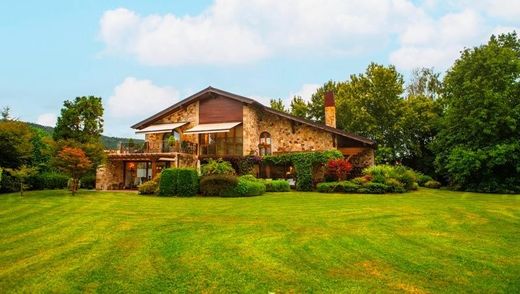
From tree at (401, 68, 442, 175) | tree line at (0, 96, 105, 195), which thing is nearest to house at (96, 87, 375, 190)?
tree line at (0, 96, 105, 195)

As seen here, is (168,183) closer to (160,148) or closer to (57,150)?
(57,150)

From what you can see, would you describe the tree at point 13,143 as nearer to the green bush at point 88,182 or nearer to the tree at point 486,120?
the green bush at point 88,182

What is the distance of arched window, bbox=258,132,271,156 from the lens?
27.9 metres

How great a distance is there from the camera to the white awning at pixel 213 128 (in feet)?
85.3

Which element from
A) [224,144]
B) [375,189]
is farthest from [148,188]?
[375,189]

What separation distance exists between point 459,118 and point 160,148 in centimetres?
2193

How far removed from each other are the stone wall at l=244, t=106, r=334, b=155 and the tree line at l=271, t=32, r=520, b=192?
29.2ft

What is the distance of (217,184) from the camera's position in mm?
18578

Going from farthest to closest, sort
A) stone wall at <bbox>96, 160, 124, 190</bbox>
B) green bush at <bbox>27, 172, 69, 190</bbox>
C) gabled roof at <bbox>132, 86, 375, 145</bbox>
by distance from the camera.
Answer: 1. stone wall at <bbox>96, 160, 124, 190</bbox>
2. gabled roof at <bbox>132, 86, 375, 145</bbox>
3. green bush at <bbox>27, 172, 69, 190</bbox>

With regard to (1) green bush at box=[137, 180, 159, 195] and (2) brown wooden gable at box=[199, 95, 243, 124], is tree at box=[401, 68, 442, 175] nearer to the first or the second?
(2) brown wooden gable at box=[199, 95, 243, 124]

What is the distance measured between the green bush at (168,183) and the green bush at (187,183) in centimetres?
20

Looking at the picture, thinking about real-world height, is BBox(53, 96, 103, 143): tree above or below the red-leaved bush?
above

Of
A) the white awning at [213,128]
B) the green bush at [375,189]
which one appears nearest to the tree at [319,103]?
the white awning at [213,128]

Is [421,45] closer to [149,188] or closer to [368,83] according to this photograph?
[368,83]
